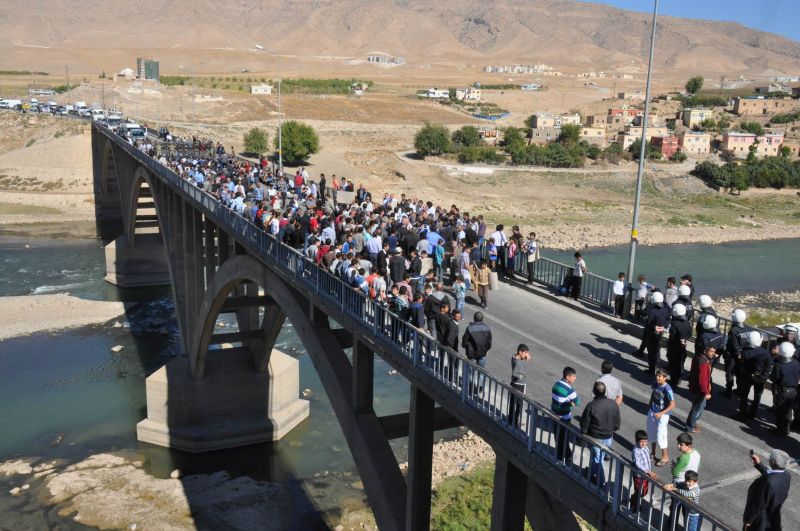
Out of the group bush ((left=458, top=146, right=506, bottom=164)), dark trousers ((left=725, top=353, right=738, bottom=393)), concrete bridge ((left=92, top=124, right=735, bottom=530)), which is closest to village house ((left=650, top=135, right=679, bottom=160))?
bush ((left=458, top=146, right=506, bottom=164))

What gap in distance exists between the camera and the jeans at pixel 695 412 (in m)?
9.60

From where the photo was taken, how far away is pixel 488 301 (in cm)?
1591

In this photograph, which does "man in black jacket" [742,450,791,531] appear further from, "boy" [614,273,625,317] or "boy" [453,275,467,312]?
"boy" [614,273,625,317]

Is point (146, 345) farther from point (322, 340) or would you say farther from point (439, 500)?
point (322, 340)

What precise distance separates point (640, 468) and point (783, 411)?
3.79 m

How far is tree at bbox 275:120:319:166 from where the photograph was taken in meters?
77.9

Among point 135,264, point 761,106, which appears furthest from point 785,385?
point 761,106

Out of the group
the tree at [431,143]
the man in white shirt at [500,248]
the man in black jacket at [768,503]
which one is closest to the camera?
the man in black jacket at [768,503]

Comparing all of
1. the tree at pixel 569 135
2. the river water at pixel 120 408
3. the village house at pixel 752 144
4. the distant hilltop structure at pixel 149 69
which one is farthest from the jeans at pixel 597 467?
the distant hilltop structure at pixel 149 69

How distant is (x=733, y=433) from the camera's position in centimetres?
972

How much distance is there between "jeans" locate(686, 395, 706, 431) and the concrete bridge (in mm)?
1381

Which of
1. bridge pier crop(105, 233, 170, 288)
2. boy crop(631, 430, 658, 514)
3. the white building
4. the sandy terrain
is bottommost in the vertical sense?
the sandy terrain

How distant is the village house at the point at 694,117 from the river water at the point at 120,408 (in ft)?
280

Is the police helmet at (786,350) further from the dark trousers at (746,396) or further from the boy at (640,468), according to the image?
the boy at (640,468)
